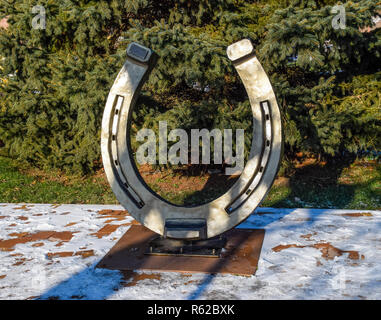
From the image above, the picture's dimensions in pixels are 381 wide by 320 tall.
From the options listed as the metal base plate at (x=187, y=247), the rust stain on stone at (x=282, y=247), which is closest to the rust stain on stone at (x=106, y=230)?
the metal base plate at (x=187, y=247)

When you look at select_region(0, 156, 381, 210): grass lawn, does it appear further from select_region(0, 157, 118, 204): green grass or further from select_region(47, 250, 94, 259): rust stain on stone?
select_region(47, 250, 94, 259): rust stain on stone

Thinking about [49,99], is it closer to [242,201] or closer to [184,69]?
[184,69]

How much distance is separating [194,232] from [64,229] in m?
1.40

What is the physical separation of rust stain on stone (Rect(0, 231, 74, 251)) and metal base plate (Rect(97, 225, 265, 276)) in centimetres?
53

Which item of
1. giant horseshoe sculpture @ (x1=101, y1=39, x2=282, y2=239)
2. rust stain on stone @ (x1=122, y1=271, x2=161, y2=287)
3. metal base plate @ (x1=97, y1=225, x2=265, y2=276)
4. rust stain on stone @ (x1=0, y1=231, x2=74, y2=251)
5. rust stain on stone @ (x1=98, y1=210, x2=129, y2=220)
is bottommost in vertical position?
rust stain on stone @ (x1=122, y1=271, x2=161, y2=287)

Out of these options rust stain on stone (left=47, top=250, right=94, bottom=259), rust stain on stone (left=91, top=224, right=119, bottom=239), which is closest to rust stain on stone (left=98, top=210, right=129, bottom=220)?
rust stain on stone (left=91, top=224, right=119, bottom=239)

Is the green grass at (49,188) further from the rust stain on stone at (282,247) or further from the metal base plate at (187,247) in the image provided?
the rust stain on stone at (282,247)

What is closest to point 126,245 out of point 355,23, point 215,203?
point 215,203

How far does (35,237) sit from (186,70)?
8.88 feet

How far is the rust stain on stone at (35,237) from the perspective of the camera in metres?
3.57

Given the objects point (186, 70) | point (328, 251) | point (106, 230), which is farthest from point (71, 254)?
point (186, 70)

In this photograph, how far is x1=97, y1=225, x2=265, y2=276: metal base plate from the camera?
2975mm

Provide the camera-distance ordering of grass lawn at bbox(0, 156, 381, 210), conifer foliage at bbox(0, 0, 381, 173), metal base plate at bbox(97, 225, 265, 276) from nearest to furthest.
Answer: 1. metal base plate at bbox(97, 225, 265, 276)
2. conifer foliage at bbox(0, 0, 381, 173)
3. grass lawn at bbox(0, 156, 381, 210)

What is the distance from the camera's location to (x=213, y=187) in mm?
6285
